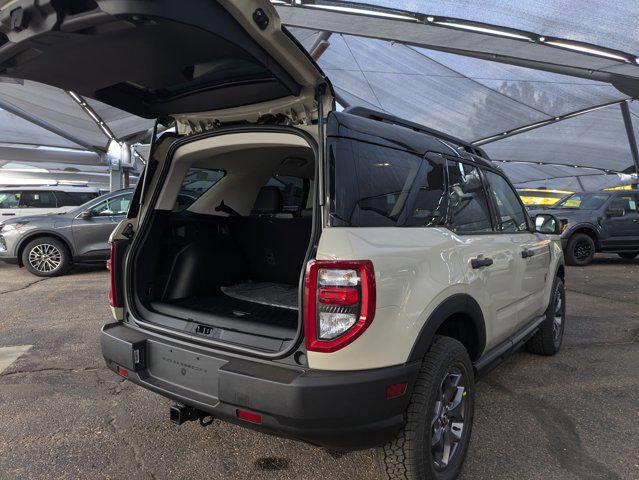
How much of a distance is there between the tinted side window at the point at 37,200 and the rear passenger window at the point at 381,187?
1576 cm

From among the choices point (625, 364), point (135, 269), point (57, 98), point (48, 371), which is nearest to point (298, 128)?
point (135, 269)

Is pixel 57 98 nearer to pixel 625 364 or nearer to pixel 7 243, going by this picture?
pixel 7 243

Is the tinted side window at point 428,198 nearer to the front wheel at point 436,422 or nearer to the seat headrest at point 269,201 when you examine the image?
the front wheel at point 436,422

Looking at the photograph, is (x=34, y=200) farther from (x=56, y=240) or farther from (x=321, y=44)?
(x=321, y=44)

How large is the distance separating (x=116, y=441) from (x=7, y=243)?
725 centimetres

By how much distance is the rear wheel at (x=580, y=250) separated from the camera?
1091cm

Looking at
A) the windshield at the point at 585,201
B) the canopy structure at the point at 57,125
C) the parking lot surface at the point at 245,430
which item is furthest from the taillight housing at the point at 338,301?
the windshield at the point at 585,201

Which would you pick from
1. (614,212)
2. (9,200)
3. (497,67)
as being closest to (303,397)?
(614,212)

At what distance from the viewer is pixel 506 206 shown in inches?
143

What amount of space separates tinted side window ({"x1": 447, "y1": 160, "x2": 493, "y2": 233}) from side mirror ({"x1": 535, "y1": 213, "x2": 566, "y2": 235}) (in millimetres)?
1484

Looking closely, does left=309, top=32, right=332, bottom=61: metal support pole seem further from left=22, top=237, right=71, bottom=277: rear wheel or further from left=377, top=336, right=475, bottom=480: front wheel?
left=377, top=336, right=475, bottom=480: front wheel

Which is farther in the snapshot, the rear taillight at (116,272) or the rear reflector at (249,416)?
the rear taillight at (116,272)

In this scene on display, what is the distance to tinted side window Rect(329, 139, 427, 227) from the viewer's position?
2113 mm

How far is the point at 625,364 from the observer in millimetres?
4273
